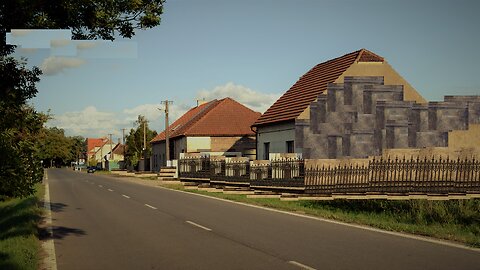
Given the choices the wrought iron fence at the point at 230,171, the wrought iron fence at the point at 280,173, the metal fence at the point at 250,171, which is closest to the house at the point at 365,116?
the wrought iron fence at the point at 280,173

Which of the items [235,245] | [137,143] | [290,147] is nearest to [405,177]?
[235,245]

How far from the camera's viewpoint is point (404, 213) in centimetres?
1727

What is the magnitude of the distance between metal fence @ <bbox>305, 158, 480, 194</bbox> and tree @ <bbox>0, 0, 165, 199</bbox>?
12573mm

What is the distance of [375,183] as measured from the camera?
1912 cm

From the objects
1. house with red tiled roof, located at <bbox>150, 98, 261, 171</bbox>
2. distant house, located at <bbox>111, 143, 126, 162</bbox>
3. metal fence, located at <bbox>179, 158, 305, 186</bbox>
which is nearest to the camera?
metal fence, located at <bbox>179, 158, 305, 186</bbox>

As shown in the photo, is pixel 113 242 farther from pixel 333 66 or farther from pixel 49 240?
pixel 333 66

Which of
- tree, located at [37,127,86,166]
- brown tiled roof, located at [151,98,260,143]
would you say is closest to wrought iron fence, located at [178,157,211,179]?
tree, located at [37,127,86,166]

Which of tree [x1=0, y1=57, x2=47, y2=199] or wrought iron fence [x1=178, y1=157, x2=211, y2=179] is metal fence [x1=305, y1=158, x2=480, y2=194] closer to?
tree [x1=0, y1=57, x2=47, y2=199]

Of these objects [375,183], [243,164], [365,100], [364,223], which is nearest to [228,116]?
[243,164]

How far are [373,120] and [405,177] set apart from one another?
539cm

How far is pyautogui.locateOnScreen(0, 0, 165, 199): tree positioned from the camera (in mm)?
7340

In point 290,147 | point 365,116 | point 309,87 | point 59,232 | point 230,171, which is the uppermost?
point 309,87

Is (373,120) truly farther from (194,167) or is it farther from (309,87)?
(194,167)

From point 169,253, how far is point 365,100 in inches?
697
